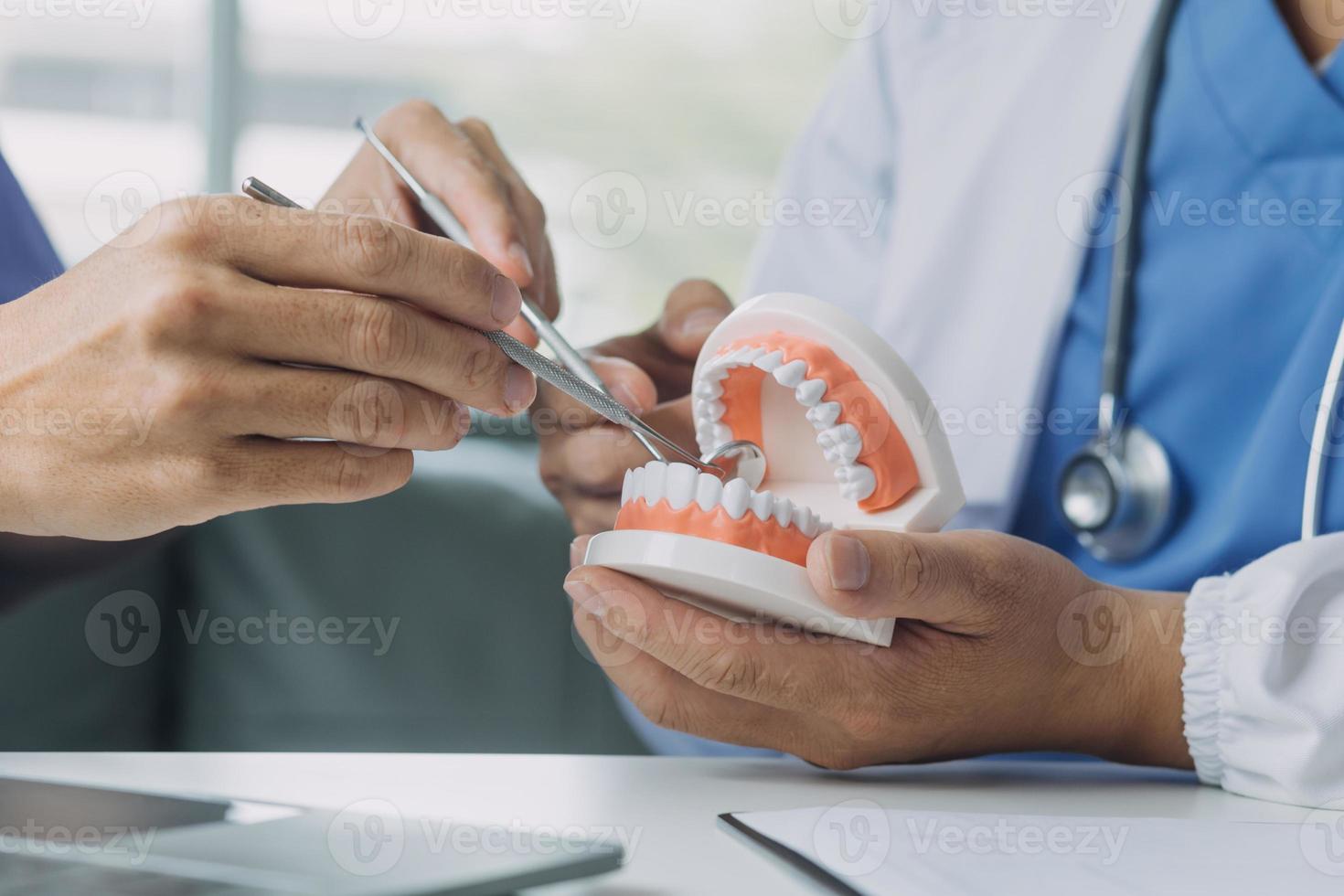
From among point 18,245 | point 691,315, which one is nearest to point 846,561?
point 691,315

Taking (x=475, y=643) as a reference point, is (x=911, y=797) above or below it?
below

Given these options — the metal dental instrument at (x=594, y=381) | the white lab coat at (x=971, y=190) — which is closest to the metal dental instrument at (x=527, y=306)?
the metal dental instrument at (x=594, y=381)

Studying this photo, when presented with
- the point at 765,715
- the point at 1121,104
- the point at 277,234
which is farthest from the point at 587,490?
the point at 1121,104

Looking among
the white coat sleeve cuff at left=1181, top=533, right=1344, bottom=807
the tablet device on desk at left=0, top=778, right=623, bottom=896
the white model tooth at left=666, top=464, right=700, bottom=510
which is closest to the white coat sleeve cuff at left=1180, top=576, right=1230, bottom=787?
the white coat sleeve cuff at left=1181, top=533, right=1344, bottom=807

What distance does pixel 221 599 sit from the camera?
1.40 meters

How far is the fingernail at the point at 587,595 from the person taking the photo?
1.93 ft

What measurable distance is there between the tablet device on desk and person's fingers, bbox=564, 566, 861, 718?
6.6 inches

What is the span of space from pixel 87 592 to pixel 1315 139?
1.19m

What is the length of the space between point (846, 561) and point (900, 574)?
1.4 inches

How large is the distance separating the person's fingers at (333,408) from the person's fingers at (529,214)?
0.99 ft

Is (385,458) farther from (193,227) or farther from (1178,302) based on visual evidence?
(1178,302)

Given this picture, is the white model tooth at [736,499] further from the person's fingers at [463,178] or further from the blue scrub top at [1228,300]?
the blue scrub top at [1228,300]

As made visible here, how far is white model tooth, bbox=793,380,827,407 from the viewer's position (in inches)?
24.5

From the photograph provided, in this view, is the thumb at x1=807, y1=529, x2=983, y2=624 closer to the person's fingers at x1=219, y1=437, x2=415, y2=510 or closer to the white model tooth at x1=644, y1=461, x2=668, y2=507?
the white model tooth at x1=644, y1=461, x2=668, y2=507
